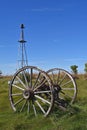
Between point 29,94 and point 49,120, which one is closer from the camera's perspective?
point 49,120

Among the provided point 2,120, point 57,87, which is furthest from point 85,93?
point 2,120

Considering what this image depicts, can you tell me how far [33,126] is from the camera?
12641mm

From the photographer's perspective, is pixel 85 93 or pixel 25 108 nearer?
pixel 25 108

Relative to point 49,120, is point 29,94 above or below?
above

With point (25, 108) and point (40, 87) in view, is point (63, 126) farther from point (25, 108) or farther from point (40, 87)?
point (25, 108)

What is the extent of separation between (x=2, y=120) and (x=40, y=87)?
2289mm

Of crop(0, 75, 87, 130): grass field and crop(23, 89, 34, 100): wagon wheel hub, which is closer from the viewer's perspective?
crop(0, 75, 87, 130): grass field

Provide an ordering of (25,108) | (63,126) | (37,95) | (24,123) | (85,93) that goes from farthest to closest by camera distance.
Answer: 1. (85,93)
2. (25,108)
3. (37,95)
4. (24,123)
5. (63,126)

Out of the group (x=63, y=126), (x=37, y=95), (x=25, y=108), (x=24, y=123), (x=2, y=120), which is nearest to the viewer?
(x=63, y=126)

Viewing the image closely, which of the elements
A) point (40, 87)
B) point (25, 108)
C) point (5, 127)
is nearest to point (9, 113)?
point (25, 108)

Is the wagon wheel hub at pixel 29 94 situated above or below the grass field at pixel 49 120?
above

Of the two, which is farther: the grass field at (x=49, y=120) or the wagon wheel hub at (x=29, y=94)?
the wagon wheel hub at (x=29, y=94)

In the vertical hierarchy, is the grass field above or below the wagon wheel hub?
below

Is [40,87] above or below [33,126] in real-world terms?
above
